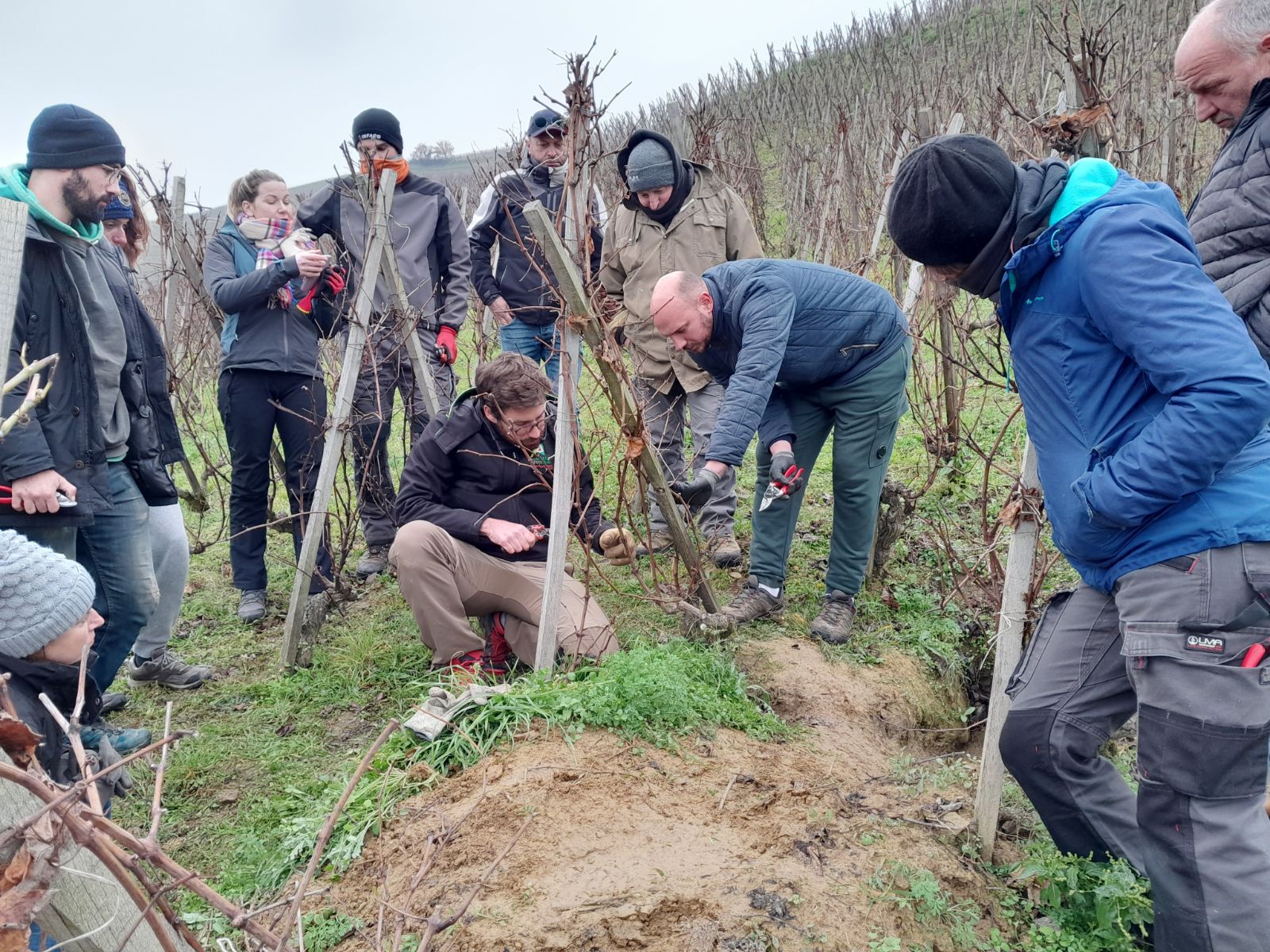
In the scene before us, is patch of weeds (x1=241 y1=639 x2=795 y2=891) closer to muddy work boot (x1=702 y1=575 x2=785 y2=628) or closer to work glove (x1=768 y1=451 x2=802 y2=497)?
muddy work boot (x1=702 y1=575 x2=785 y2=628)

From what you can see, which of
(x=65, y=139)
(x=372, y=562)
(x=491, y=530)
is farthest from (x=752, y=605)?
(x=65, y=139)

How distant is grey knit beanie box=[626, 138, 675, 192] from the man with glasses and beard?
217 centimetres

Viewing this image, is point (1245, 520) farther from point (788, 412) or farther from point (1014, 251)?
point (788, 412)

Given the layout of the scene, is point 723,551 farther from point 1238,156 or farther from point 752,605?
point 1238,156

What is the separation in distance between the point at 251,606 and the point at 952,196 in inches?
159

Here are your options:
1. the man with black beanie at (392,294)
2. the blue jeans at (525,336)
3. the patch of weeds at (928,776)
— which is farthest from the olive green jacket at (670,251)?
the patch of weeds at (928,776)

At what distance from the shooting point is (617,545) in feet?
11.7

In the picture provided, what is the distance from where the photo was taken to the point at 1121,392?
1.79 meters

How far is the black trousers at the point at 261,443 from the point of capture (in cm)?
427

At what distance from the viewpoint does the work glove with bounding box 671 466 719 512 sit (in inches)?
125

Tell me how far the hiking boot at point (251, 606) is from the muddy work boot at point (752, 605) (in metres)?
2.44

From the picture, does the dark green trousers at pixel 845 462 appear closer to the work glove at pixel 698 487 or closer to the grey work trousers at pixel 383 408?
the work glove at pixel 698 487

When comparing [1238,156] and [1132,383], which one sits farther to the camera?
[1238,156]

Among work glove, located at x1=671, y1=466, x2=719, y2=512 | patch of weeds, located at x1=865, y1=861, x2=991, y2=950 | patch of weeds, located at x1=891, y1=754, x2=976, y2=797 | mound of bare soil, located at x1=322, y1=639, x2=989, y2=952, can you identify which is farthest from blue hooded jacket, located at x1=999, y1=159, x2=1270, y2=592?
work glove, located at x1=671, y1=466, x2=719, y2=512
